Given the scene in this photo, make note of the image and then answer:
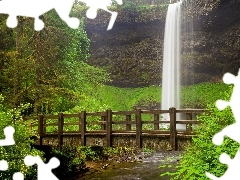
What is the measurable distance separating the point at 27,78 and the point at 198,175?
13639 mm

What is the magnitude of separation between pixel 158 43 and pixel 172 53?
9.29ft

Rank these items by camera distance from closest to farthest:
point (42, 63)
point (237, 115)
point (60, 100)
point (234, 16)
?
point (237, 115) → point (42, 63) → point (60, 100) → point (234, 16)

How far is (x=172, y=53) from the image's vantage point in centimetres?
3903

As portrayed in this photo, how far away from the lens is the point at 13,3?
5973 millimetres

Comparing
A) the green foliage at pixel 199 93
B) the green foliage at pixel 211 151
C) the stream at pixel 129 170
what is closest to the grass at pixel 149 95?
the green foliage at pixel 199 93

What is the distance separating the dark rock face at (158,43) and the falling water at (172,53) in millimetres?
815

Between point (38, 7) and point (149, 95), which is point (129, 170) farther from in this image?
point (149, 95)

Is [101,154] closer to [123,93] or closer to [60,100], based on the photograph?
[60,100]

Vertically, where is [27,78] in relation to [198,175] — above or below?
above

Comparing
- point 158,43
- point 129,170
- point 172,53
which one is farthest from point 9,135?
point 158,43

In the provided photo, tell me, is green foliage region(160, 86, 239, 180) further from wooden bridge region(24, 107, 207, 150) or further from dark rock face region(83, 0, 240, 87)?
dark rock face region(83, 0, 240, 87)

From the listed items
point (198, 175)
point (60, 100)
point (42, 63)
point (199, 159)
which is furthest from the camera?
point (60, 100)

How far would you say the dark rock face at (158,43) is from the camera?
37.4m

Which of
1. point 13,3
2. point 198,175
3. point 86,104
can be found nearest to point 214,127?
point 198,175
